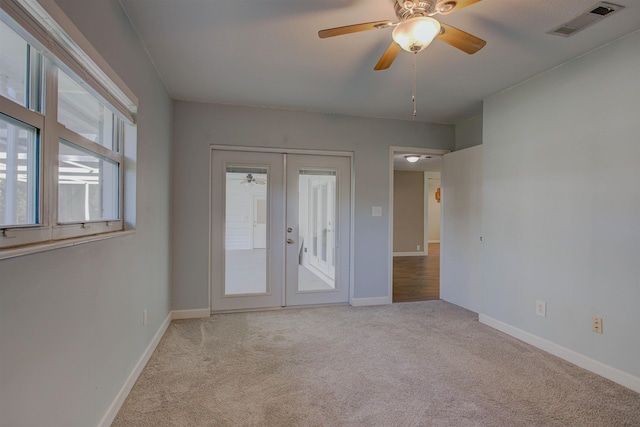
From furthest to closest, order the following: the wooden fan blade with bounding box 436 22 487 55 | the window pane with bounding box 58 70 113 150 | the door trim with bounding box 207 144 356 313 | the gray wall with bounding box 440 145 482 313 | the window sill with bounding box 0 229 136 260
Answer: the gray wall with bounding box 440 145 482 313, the door trim with bounding box 207 144 356 313, the wooden fan blade with bounding box 436 22 487 55, the window pane with bounding box 58 70 113 150, the window sill with bounding box 0 229 136 260

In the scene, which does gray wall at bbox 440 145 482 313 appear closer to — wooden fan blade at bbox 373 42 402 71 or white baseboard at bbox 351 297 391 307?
white baseboard at bbox 351 297 391 307

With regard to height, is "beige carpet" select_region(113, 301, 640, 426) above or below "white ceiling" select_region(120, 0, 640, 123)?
below

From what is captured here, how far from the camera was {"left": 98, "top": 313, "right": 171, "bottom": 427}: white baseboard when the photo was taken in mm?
1800

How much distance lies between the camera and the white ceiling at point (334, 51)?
2.02 m

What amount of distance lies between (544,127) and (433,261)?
537 cm

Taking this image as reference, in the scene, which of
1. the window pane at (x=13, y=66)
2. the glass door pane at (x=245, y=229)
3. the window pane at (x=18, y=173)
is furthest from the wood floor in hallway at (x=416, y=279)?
the window pane at (x=13, y=66)

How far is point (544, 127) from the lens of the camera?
Result: 114 inches

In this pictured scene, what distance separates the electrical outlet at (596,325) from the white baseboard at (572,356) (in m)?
0.24

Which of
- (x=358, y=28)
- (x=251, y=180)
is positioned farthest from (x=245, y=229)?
(x=358, y=28)

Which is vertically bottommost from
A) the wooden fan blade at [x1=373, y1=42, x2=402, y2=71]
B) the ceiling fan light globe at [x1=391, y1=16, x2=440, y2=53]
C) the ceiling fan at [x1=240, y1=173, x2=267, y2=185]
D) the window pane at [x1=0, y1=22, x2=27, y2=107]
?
the ceiling fan at [x1=240, y1=173, x2=267, y2=185]

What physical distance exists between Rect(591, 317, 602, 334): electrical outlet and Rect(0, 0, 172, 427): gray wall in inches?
134

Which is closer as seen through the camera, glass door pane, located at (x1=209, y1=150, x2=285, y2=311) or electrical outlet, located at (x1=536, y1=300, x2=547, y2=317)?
electrical outlet, located at (x1=536, y1=300, x2=547, y2=317)

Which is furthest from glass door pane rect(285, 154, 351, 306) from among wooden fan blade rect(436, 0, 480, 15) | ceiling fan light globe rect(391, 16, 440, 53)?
wooden fan blade rect(436, 0, 480, 15)

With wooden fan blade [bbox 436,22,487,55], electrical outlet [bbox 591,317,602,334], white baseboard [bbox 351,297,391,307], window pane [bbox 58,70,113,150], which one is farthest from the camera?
white baseboard [bbox 351,297,391,307]
